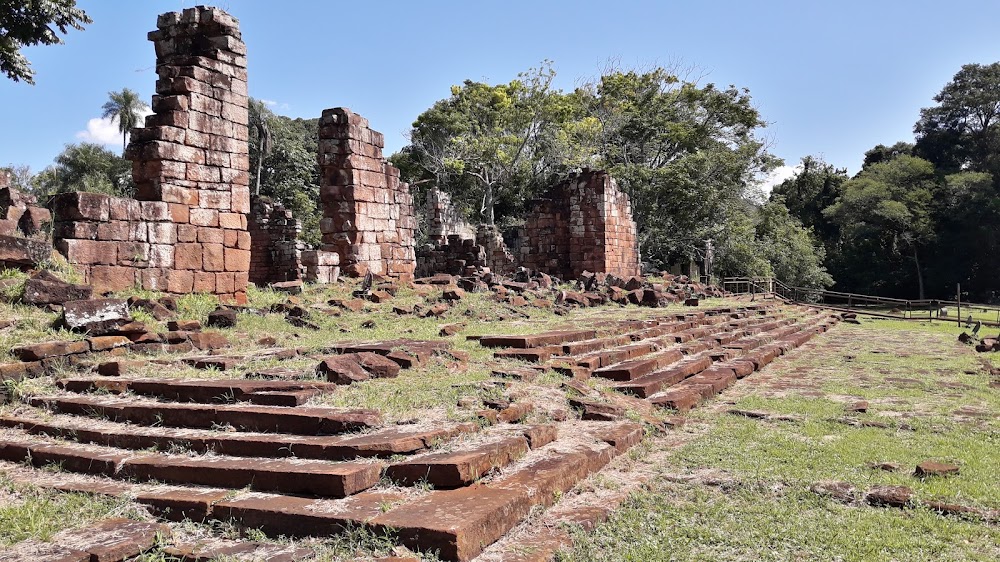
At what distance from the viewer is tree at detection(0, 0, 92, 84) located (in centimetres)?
1495

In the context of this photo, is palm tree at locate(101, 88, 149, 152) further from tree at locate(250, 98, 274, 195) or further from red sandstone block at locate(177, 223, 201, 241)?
red sandstone block at locate(177, 223, 201, 241)

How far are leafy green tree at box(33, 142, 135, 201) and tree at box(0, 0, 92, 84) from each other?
697 inches

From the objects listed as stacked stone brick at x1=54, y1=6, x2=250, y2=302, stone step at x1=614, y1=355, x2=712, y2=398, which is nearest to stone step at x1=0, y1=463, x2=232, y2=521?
stone step at x1=614, y1=355, x2=712, y2=398

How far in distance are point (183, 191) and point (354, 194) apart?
331cm

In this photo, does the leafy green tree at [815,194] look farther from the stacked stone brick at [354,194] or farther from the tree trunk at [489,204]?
the stacked stone brick at [354,194]

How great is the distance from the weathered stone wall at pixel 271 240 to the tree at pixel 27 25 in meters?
5.76

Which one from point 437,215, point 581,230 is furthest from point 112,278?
point 437,215

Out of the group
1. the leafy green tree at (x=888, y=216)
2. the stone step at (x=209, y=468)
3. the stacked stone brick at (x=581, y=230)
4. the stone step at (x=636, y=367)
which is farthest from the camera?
the leafy green tree at (x=888, y=216)

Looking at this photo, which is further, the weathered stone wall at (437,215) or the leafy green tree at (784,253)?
the leafy green tree at (784,253)

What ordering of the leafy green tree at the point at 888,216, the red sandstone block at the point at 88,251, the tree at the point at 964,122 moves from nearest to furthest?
the red sandstone block at the point at 88,251
the leafy green tree at the point at 888,216
the tree at the point at 964,122

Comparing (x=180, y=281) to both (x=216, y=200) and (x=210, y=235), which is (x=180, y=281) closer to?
(x=210, y=235)

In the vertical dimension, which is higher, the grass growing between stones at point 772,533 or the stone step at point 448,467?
the stone step at point 448,467

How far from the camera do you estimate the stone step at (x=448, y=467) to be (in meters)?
3.30

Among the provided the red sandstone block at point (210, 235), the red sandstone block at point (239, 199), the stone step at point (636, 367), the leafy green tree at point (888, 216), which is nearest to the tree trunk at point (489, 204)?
the red sandstone block at point (239, 199)
